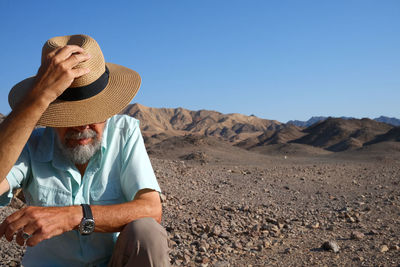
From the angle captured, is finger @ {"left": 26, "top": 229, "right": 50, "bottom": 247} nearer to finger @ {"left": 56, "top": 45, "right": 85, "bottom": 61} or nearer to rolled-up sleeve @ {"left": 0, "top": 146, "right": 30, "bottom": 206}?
rolled-up sleeve @ {"left": 0, "top": 146, "right": 30, "bottom": 206}

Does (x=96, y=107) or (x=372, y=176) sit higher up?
(x=96, y=107)

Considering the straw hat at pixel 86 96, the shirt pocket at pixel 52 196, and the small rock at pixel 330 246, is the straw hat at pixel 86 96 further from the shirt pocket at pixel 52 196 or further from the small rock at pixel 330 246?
the small rock at pixel 330 246

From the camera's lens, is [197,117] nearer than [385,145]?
No

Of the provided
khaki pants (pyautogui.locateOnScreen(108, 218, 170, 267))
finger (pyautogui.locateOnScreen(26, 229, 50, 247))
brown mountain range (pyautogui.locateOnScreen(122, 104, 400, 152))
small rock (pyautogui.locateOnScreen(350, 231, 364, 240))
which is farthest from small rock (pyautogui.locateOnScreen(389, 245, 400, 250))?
brown mountain range (pyautogui.locateOnScreen(122, 104, 400, 152))

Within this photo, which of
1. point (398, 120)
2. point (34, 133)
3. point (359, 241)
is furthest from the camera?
point (398, 120)

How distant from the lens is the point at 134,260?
1.68 metres

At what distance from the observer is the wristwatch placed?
1715mm

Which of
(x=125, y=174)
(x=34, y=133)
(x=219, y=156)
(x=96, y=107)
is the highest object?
(x=96, y=107)

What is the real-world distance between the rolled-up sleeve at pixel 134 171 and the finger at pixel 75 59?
1.59 feet

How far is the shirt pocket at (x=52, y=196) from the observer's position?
1.95 metres

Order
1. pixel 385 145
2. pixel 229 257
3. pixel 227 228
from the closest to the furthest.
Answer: pixel 229 257, pixel 227 228, pixel 385 145

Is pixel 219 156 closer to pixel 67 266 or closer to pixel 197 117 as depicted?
pixel 67 266

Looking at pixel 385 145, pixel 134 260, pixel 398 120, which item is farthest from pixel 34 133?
pixel 398 120

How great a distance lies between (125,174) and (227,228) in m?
2.81
